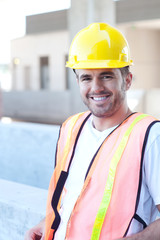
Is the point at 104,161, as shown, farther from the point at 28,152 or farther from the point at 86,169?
Answer: the point at 28,152

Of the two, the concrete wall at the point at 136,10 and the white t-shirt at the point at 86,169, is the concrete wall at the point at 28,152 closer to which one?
the white t-shirt at the point at 86,169

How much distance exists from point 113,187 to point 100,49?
71cm

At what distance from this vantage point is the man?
1479 millimetres

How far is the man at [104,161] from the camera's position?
1479 millimetres

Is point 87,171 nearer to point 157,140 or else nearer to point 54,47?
point 157,140

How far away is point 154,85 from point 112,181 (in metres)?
20.6

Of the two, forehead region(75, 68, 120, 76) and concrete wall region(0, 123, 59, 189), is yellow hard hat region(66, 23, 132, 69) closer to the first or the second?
forehead region(75, 68, 120, 76)

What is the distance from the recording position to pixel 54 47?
22750mm

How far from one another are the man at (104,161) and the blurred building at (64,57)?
7390 mm

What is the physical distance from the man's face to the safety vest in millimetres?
106

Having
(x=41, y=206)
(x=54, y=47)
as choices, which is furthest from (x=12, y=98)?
(x=41, y=206)

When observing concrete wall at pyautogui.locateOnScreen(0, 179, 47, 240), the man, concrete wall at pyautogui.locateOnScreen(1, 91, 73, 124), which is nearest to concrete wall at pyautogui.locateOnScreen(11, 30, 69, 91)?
concrete wall at pyautogui.locateOnScreen(1, 91, 73, 124)

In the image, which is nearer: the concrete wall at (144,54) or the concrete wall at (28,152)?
the concrete wall at (28,152)

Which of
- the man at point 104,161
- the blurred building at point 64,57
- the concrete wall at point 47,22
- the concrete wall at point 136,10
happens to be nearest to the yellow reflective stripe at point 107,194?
the man at point 104,161
